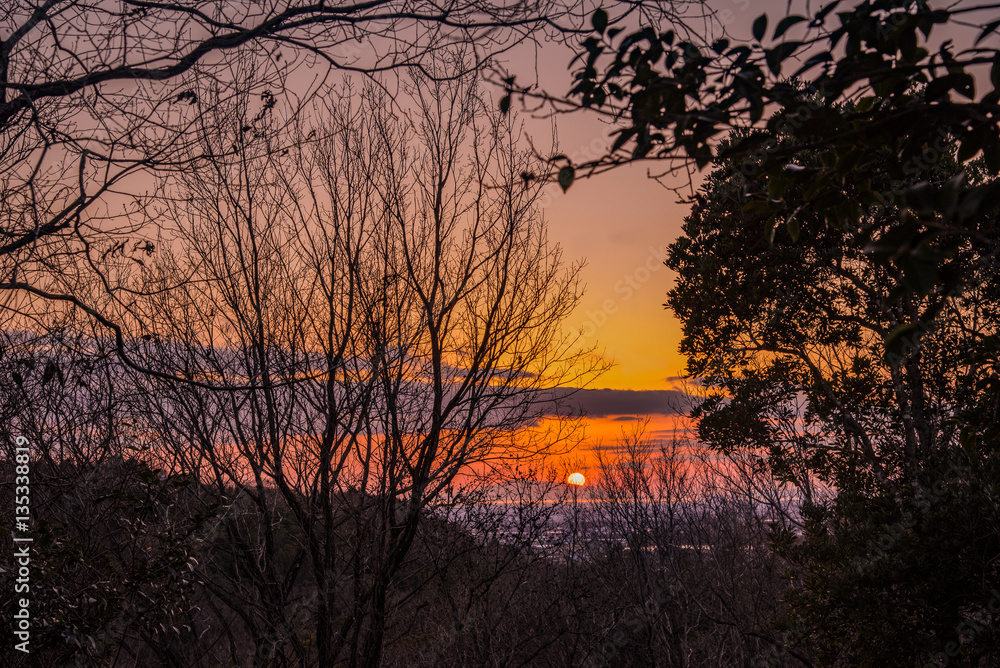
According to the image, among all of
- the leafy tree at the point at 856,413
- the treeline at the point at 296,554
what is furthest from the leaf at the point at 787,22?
the treeline at the point at 296,554

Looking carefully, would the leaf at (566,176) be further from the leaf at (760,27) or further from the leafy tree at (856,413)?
the leafy tree at (856,413)

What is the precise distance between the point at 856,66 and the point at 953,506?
15.0ft

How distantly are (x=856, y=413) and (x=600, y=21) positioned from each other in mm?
6039

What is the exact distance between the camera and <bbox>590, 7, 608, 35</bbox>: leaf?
7.52 ft

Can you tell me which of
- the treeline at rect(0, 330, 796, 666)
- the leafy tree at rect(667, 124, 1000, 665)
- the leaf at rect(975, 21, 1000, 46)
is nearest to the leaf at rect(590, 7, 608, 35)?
the leaf at rect(975, 21, 1000, 46)

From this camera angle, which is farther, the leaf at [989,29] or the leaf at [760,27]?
the leaf at [760,27]

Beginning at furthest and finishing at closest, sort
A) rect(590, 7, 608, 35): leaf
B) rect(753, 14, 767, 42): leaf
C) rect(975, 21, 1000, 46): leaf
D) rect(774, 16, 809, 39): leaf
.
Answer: rect(590, 7, 608, 35): leaf < rect(753, 14, 767, 42): leaf < rect(774, 16, 809, 39): leaf < rect(975, 21, 1000, 46): leaf

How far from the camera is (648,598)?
1316 cm

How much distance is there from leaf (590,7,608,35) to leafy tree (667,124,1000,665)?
2331 mm

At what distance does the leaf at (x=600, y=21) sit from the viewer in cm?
229

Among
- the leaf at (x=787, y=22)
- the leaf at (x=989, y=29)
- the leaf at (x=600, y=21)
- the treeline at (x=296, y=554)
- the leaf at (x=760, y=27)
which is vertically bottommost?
the treeline at (x=296, y=554)

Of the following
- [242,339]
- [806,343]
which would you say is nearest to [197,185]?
[242,339]

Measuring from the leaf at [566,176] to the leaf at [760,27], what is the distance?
2.56 ft

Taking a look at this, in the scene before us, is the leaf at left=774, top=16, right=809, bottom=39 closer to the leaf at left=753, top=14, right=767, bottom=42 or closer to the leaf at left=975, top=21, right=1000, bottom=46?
the leaf at left=753, top=14, right=767, bottom=42
